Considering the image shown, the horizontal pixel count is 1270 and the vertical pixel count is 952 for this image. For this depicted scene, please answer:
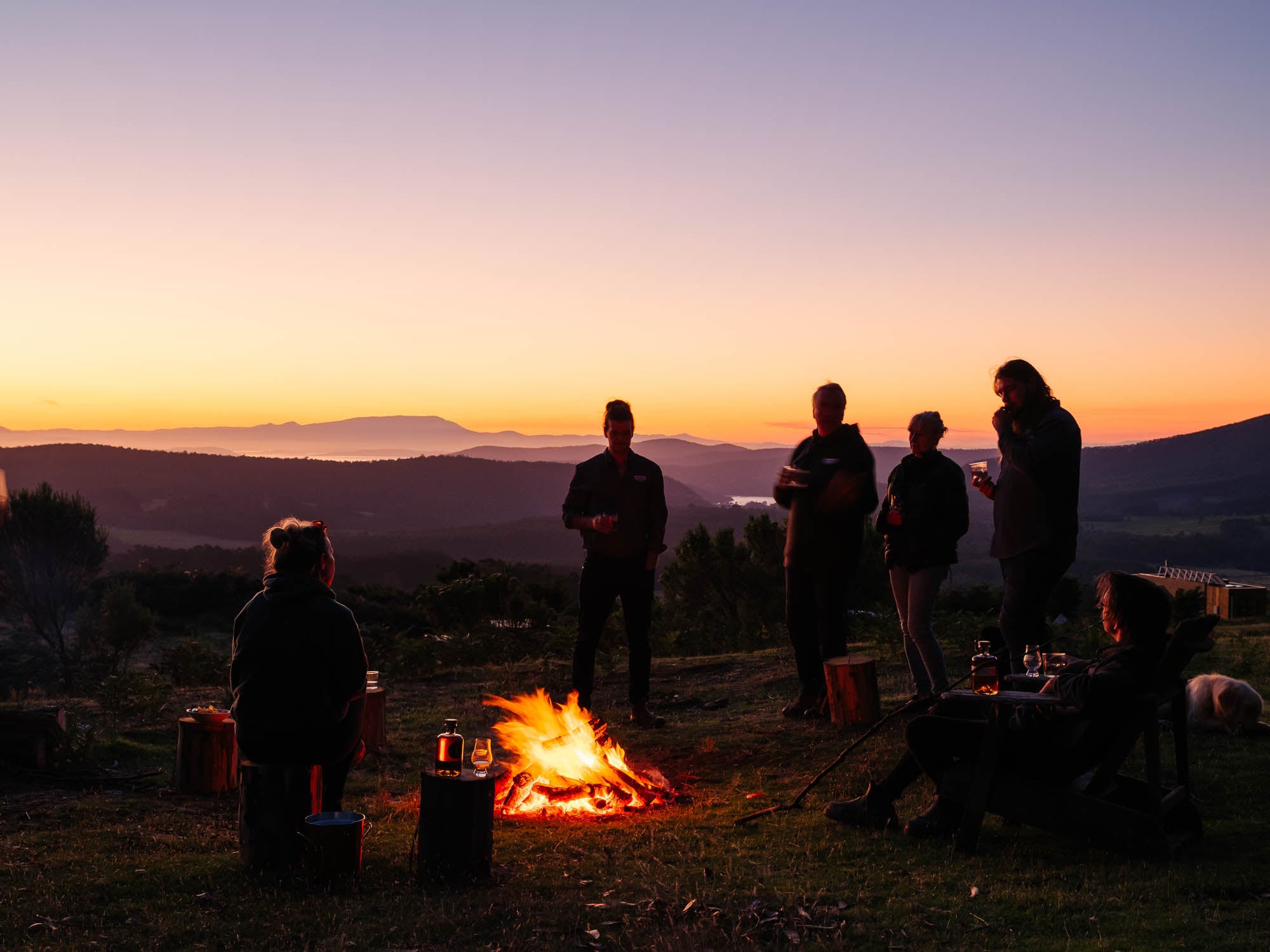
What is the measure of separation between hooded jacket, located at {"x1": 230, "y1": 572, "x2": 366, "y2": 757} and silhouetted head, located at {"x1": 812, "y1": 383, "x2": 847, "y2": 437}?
4179 mm

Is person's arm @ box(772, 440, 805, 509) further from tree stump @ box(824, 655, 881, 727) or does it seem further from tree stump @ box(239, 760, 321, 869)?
tree stump @ box(239, 760, 321, 869)

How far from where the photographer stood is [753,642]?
17.7m

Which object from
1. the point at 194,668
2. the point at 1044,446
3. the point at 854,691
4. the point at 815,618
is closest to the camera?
the point at 1044,446

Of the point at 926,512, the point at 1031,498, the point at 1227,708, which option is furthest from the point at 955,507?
the point at 1227,708

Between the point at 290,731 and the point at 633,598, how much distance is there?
3.53 m

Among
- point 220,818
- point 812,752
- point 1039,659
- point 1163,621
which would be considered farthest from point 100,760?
point 1163,621

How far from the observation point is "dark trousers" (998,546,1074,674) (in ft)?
19.1

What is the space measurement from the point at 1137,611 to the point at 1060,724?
63 centimetres

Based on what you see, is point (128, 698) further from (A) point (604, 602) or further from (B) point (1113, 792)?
(B) point (1113, 792)

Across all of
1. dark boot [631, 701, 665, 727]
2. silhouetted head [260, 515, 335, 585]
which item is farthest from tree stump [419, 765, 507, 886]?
dark boot [631, 701, 665, 727]

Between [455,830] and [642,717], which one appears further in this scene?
[642,717]

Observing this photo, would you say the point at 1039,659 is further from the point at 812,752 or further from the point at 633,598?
the point at 633,598

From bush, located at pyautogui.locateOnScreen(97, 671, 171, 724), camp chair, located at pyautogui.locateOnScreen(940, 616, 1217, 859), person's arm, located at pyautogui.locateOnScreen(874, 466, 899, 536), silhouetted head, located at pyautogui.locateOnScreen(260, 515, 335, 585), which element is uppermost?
person's arm, located at pyautogui.locateOnScreen(874, 466, 899, 536)

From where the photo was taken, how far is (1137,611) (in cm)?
443
